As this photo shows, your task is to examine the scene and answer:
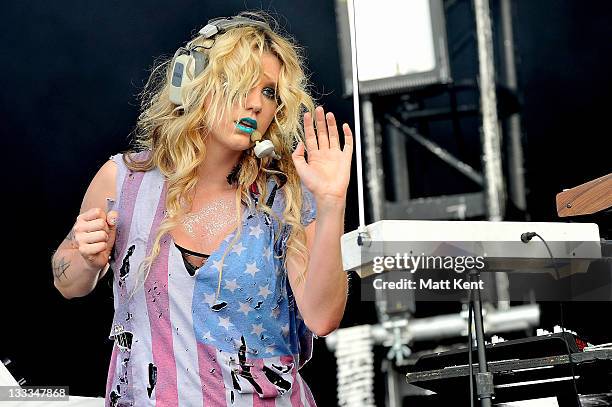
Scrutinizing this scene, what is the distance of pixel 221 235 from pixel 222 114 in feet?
0.76

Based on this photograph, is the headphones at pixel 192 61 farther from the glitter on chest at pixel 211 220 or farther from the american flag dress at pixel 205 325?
the american flag dress at pixel 205 325

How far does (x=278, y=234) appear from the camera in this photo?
177 cm

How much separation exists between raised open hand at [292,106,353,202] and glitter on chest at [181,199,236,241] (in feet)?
0.85

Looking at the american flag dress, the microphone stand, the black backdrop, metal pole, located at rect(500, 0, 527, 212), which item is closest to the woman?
the american flag dress

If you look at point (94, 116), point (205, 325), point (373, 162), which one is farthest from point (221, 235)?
point (94, 116)

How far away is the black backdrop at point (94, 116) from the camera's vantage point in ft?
12.4

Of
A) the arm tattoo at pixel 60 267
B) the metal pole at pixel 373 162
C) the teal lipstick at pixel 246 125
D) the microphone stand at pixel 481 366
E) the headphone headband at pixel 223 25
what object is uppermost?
the metal pole at pixel 373 162

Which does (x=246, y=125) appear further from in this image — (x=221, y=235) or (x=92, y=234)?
(x=92, y=234)

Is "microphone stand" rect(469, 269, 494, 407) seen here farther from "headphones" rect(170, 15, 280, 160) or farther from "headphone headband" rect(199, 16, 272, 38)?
"headphone headband" rect(199, 16, 272, 38)

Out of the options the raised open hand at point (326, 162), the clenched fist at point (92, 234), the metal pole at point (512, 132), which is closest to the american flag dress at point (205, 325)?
the clenched fist at point (92, 234)

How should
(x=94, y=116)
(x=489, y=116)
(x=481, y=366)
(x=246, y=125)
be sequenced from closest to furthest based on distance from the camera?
(x=481, y=366) < (x=246, y=125) < (x=489, y=116) < (x=94, y=116)

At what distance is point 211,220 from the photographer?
179 cm

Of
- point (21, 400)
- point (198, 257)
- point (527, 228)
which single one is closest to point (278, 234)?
point (198, 257)

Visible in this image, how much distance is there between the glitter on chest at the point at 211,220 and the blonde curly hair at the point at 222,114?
0.02 metres
